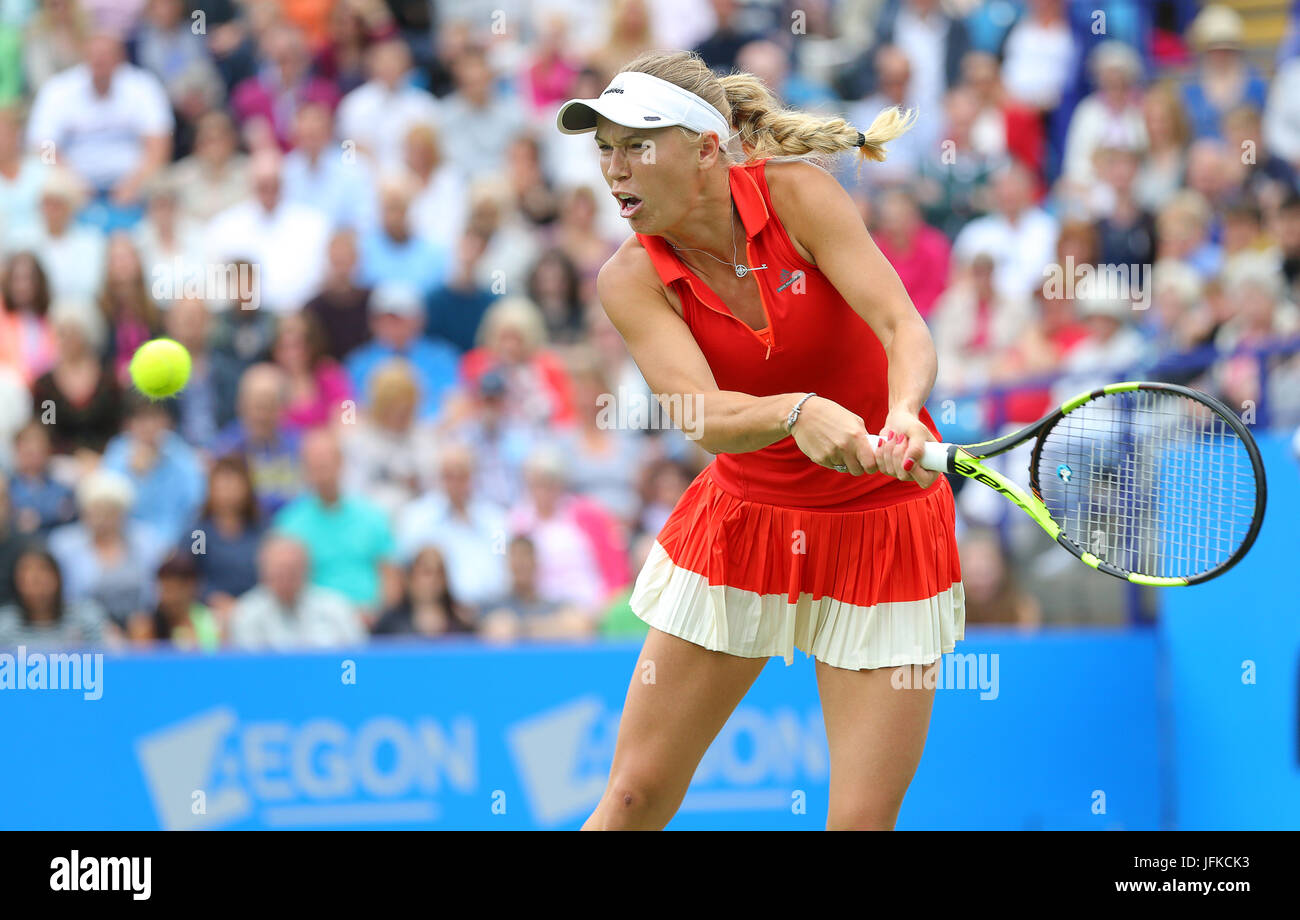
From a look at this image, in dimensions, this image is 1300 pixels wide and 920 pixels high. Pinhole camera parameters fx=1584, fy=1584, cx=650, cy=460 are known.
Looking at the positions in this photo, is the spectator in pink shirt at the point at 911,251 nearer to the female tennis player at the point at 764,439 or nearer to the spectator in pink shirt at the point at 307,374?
the spectator in pink shirt at the point at 307,374

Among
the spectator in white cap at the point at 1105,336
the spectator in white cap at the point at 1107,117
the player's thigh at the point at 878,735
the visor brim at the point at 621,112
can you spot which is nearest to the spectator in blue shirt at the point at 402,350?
the spectator in white cap at the point at 1105,336

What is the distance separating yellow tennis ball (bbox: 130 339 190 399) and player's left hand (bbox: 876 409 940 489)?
290 cm

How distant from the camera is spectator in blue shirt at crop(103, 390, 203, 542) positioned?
7156 mm

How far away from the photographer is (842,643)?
11.7 feet

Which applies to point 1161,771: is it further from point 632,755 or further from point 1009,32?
point 1009,32

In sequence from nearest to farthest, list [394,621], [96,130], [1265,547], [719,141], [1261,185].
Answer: [719,141] → [1265,547] → [394,621] → [1261,185] → [96,130]

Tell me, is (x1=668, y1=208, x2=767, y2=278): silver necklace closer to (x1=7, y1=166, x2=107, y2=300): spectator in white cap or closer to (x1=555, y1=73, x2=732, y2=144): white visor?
(x1=555, y1=73, x2=732, y2=144): white visor

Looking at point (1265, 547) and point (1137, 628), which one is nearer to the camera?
point (1265, 547)

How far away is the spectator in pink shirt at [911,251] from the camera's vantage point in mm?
8344
